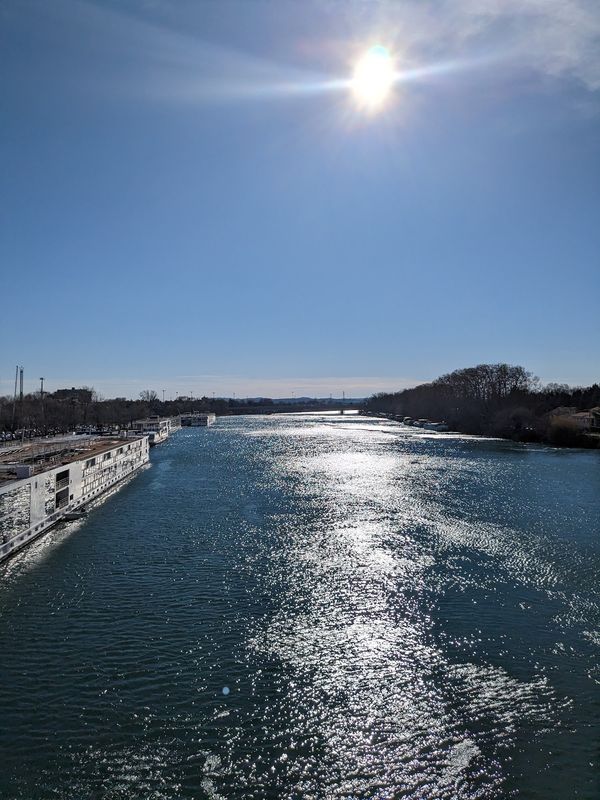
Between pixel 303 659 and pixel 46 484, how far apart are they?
789 inches

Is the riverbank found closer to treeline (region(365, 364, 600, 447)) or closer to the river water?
treeline (region(365, 364, 600, 447))

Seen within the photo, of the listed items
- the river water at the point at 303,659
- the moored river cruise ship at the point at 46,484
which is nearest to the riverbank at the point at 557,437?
the river water at the point at 303,659

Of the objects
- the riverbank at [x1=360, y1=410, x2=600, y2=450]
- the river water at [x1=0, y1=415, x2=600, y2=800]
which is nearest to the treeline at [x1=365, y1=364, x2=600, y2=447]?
the riverbank at [x1=360, y1=410, x2=600, y2=450]

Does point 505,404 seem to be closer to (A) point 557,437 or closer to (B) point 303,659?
(A) point 557,437

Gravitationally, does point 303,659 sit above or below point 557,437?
below

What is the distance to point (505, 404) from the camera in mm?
103625

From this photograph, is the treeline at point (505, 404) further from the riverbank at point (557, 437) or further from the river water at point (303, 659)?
the river water at point (303, 659)

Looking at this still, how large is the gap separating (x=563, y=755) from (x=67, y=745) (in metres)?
9.02

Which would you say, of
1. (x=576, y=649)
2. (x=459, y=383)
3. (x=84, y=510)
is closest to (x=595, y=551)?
(x=576, y=649)

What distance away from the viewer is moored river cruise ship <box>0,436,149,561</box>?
24.7 metres

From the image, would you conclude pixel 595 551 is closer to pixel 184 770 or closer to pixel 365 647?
pixel 365 647

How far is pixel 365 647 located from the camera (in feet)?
46.0

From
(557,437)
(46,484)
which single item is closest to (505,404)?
(557,437)

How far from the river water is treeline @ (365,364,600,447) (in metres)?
55.9
